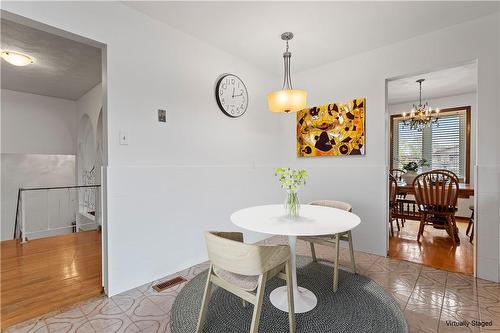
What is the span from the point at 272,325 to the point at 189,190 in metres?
1.45

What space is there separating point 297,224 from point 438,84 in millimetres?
4263

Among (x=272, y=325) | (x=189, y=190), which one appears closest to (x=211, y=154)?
(x=189, y=190)

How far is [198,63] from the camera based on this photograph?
8.63 feet

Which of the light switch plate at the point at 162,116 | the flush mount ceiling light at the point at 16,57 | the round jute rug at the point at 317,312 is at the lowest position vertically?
the round jute rug at the point at 317,312

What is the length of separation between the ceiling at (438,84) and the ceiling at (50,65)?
4.30 m

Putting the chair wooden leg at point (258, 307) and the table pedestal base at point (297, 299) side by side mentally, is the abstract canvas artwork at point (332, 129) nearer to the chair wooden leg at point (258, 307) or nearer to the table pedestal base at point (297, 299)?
the table pedestal base at point (297, 299)

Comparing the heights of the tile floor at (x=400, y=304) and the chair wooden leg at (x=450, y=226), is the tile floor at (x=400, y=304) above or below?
below

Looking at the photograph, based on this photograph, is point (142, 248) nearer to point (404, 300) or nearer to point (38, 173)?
point (404, 300)

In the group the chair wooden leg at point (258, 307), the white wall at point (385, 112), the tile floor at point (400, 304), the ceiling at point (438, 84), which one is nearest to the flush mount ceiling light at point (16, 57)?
the tile floor at point (400, 304)

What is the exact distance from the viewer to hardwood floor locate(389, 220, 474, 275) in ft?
8.42

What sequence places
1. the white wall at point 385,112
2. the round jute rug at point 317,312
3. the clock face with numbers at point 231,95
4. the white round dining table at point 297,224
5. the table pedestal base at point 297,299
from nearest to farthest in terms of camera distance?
the white round dining table at point 297,224, the round jute rug at point 317,312, the table pedestal base at point 297,299, the white wall at point 385,112, the clock face with numbers at point 231,95

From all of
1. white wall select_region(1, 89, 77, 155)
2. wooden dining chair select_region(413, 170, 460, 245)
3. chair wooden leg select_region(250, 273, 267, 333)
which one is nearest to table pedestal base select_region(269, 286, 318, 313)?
chair wooden leg select_region(250, 273, 267, 333)

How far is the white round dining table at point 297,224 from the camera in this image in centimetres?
149

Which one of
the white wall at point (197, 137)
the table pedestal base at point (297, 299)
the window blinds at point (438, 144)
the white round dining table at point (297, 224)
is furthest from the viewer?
the window blinds at point (438, 144)
